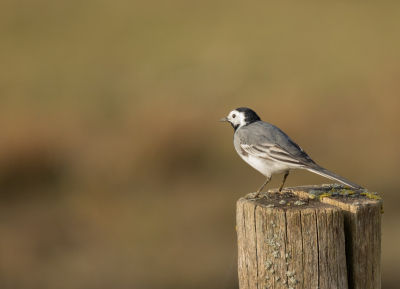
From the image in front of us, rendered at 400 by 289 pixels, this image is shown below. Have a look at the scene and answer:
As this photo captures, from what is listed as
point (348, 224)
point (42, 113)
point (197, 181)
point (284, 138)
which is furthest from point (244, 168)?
point (348, 224)

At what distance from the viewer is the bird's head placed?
6832 mm

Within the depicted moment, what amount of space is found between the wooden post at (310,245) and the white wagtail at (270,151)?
84cm

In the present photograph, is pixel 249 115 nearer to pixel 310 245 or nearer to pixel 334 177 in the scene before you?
pixel 334 177

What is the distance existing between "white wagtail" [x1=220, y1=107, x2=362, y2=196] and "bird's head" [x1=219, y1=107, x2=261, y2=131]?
0.85 ft

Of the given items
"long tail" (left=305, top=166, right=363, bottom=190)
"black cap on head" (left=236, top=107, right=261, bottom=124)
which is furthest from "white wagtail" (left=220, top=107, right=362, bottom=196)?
"black cap on head" (left=236, top=107, right=261, bottom=124)

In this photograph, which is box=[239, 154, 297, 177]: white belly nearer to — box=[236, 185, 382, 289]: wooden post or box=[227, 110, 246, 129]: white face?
box=[227, 110, 246, 129]: white face

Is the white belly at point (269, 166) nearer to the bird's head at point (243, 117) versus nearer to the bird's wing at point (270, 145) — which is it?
the bird's wing at point (270, 145)

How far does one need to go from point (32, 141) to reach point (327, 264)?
475 inches

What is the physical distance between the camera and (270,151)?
19.3ft

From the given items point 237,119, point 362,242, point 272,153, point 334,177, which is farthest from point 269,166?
point 362,242

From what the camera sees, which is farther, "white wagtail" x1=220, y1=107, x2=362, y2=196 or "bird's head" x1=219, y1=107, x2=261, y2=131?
"bird's head" x1=219, y1=107, x2=261, y2=131

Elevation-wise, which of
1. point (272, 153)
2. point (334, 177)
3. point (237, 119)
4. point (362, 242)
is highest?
point (237, 119)

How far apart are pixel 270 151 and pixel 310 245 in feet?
5.84

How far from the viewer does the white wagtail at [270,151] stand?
564 cm
